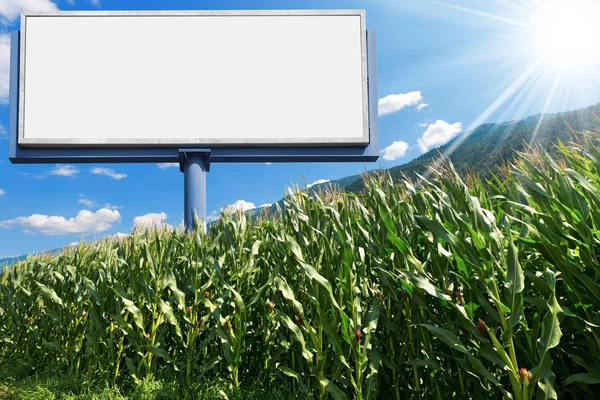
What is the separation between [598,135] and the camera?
9.14ft

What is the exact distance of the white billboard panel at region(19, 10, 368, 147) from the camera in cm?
873

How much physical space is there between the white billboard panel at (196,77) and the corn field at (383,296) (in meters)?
5.25

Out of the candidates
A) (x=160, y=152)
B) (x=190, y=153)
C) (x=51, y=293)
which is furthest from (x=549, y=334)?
(x=160, y=152)

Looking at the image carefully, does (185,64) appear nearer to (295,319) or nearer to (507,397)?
(295,319)

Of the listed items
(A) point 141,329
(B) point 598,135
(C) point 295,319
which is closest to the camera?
(C) point 295,319

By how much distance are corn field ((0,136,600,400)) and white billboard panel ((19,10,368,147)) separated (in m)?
5.25

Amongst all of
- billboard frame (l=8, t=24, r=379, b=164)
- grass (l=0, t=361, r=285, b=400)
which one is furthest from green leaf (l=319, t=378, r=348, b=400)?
billboard frame (l=8, t=24, r=379, b=164)

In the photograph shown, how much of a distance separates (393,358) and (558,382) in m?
0.74

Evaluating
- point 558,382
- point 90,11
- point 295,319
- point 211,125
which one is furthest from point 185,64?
point 558,382

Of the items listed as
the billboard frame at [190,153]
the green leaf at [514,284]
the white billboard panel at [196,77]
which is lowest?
the green leaf at [514,284]

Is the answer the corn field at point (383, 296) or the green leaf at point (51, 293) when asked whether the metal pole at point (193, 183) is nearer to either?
the corn field at point (383, 296)

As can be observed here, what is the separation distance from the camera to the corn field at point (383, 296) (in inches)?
70.4

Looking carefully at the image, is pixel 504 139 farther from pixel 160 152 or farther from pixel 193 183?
pixel 160 152

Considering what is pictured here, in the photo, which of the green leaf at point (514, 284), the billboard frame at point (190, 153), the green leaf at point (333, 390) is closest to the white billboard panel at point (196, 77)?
the billboard frame at point (190, 153)
